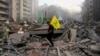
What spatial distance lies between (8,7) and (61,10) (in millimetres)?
26190

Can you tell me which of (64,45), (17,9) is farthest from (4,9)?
(64,45)

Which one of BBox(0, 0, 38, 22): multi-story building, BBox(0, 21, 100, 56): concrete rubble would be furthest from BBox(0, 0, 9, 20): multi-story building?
BBox(0, 21, 100, 56): concrete rubble

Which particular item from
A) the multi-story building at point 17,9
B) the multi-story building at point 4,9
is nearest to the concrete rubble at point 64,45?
the multi-story building at point 4,9

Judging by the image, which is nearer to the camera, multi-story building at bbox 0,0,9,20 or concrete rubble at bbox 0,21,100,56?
concrete rubble at bbox 0,21,100,56

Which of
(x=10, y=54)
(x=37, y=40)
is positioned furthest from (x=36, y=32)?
(x=10, y=54)

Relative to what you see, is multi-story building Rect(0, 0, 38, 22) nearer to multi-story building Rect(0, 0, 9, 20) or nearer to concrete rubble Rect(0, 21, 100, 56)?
multi-story building Rect(0, 0, 9, 20)

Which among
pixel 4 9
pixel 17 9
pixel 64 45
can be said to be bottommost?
pixel 64 45

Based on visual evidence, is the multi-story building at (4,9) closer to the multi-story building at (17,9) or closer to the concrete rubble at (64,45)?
the multi-story building at (17,9)

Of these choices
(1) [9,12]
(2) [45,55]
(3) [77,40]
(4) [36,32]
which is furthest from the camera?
(1) [9,12]

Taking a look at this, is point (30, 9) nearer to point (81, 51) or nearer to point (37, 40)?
point (37, 40)

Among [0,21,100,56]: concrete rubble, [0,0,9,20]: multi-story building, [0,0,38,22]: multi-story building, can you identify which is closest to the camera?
[0,21,100,56]: concrete rubble

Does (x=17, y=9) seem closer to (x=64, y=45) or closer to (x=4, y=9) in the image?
(x=4, y=9)

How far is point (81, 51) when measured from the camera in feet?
30.4

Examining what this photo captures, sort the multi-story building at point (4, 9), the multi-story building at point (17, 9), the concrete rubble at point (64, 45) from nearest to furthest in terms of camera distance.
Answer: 1. the concrete rubble at point (64, 45)
2. the multi-story building at point (4, 9)
3. the multi-story building at point (17, 9)
